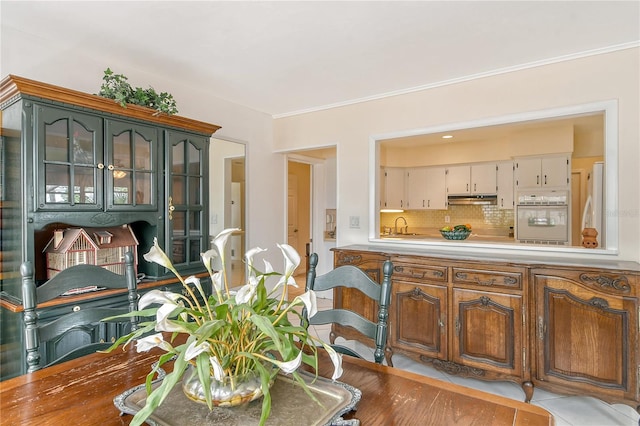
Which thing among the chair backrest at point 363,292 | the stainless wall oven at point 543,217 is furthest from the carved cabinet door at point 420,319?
the stainless wall oven at point 543,217

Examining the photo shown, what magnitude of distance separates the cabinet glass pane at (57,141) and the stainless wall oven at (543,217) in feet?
17.1

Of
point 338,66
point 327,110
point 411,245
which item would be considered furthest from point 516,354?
point 327,110

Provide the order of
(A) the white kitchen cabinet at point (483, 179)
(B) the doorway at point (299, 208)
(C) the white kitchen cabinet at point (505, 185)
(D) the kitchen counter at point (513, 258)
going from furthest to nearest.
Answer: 1. (B) the doorway at point (299, 208)
2. (A) the white kitchen cabinet at point (483, 179)
3. (C) the white kitchen cabinet at point (505, 185)
4. (D) the kitchen counter at point (513, 258)

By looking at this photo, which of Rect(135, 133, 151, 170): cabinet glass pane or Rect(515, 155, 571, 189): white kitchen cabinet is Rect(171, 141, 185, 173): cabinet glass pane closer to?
Rect(135, 133, 151, 170): cabinet glass pane

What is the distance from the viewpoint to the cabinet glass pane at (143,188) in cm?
255

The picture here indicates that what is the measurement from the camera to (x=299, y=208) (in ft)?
23.5

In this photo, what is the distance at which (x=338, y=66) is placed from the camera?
2.90 metres

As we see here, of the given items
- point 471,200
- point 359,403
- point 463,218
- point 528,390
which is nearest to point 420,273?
point 528,390

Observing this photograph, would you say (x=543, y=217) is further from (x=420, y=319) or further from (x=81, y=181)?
(x=81, y=181)

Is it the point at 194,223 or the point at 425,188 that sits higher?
the point at 425,188

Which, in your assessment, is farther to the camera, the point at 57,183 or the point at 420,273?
the point at 420,273

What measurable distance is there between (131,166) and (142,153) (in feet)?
0.46

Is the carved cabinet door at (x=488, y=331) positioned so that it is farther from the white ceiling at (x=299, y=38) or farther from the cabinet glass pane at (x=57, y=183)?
the cabinet glass pane at (x=57, y=183)

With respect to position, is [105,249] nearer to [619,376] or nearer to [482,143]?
[619,376]
